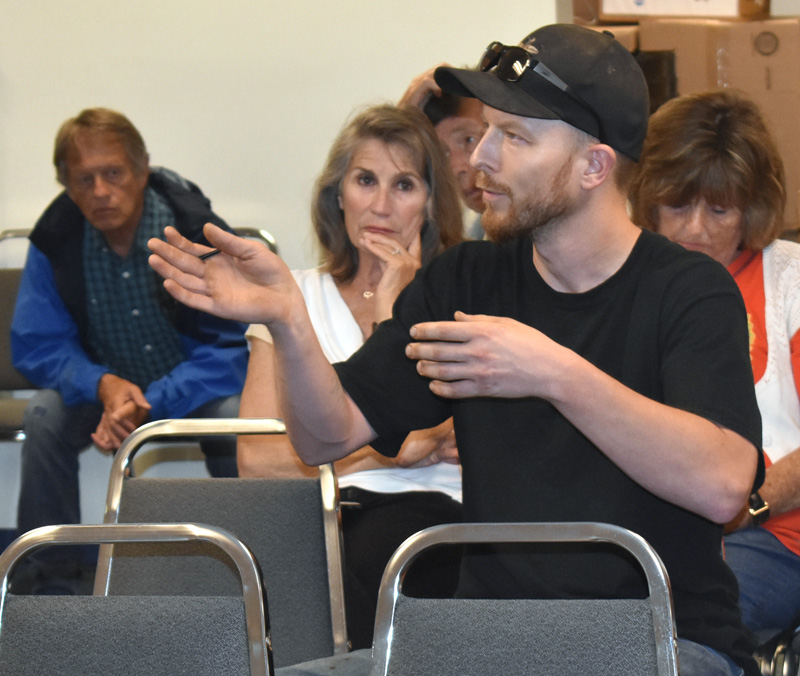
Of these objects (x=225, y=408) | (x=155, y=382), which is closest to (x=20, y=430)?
(x=155, y=382)

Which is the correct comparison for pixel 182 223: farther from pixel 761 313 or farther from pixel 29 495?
pixel 761 313

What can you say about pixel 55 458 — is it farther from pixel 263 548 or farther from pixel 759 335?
pixel 759 335

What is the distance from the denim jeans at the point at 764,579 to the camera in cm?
163

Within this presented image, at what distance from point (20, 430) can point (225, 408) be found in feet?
2.15

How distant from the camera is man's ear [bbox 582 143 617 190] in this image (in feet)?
4.45

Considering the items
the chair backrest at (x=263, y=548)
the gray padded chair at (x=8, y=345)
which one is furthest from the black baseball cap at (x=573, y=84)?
the gray padded chair at (x=8, y=345)

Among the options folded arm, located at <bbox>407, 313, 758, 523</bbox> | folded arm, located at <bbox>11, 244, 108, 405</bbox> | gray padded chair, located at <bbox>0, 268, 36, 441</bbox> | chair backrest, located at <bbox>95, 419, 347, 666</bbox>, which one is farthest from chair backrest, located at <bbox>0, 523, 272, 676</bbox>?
gray padded chair, located at <bbox>0, 268, 36, 441</bbox>

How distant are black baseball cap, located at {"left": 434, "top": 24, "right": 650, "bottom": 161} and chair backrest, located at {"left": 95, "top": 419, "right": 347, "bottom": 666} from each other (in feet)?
2.18

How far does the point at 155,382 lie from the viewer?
9.36ft

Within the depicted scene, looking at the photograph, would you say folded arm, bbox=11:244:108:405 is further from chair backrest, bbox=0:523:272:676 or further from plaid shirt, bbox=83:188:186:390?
chair backrest, bbox=0:523:272:676

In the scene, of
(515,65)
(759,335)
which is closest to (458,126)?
(759,335)

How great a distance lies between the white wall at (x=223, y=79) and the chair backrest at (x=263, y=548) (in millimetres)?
1870

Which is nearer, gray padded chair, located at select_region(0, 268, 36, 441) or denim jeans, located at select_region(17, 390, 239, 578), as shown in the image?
denim jeans, located at select_region(17, 390, 239, 578)

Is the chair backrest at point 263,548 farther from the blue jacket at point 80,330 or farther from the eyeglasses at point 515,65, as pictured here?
the blue jacket at point 80,330
